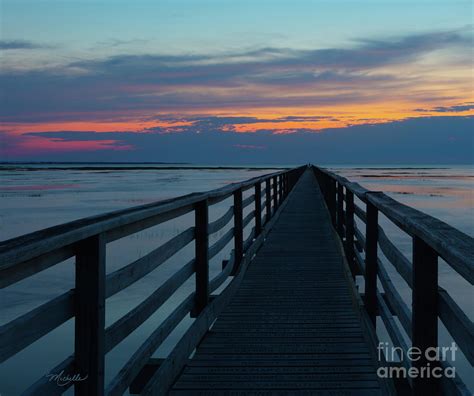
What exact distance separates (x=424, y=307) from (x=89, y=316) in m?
1.54

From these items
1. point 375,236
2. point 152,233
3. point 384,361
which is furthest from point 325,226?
point 384,361

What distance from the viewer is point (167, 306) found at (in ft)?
24.3

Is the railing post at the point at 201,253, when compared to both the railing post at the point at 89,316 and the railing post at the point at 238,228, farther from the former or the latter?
the railing post at the point at 89,316

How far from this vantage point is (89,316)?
7.68ft

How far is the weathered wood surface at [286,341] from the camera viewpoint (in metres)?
3.40

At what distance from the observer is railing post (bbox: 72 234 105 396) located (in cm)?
232

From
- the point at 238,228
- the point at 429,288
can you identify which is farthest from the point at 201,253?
the point at 429,288

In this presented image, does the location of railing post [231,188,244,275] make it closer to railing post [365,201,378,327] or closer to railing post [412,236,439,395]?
railing post [365,201,378,327]

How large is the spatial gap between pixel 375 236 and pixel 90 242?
262cm

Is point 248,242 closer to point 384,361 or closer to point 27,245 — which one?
point 384,361
